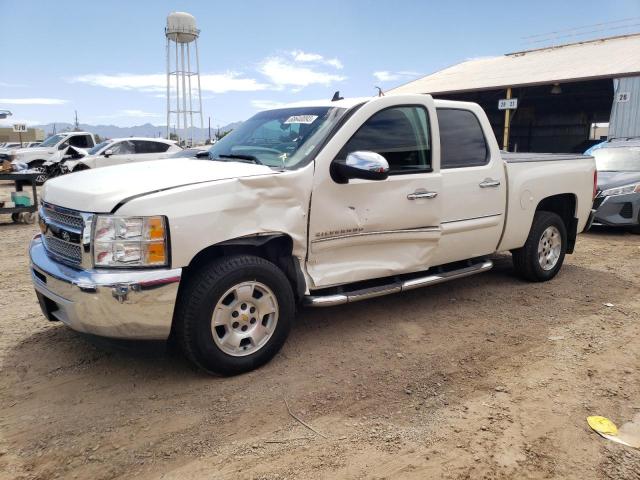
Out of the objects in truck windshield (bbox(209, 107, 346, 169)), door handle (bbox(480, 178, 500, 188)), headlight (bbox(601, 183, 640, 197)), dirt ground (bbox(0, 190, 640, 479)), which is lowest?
dirt ground (bbox(0, 190, 640, 479))

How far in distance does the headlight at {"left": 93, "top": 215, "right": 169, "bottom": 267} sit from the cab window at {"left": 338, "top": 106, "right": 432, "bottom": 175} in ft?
5.01

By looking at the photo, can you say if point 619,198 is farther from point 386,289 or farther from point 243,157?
point 243,157

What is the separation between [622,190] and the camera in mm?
8734

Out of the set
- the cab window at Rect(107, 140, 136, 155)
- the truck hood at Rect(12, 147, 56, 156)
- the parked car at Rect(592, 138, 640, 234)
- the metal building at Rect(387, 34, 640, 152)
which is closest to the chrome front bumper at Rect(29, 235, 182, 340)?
the parked car at Rect(592, 138, 640, 234)

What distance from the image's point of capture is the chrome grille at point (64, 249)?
3.12 metres

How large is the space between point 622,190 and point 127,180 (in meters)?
8.36

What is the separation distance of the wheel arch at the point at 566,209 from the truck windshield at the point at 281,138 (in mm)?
3057

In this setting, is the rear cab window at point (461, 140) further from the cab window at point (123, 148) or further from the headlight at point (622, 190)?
the cab window at point (123, 148)

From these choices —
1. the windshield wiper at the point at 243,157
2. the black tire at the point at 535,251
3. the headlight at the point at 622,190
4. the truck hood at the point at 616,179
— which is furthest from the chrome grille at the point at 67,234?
the truck hood at the point at 616,179

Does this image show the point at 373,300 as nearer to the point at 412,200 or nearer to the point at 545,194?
the point at 412,200

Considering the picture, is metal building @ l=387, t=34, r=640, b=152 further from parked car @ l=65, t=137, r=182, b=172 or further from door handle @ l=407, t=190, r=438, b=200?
door handle @ l=407, t=190, r=438, b=200

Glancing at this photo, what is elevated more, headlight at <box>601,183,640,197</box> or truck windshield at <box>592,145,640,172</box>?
truck windshield at <box>592,145,640,172</box>

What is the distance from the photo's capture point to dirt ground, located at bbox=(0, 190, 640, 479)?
2576 mm

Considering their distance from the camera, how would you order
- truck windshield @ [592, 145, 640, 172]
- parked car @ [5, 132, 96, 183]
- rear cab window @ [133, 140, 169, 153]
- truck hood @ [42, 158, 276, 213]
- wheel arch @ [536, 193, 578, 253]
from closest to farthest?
1. truck hood @ [42, 158, 276, 213]
2. wheel arch @ [536, 193, 578, 253]
3. truck windshield @ [592, 145, 640, 172]
4. rear cab window @ [133, 140, 169, 153]
5. parked car @ [5, 132, 96, 183]
